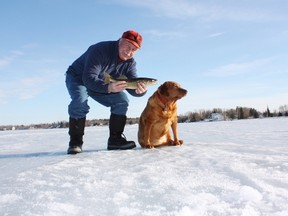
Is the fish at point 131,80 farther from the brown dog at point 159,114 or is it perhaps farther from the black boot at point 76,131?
the black boot at point 76,131

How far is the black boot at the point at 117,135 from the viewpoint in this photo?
4.52m

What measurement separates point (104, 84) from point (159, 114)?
0.84 metres

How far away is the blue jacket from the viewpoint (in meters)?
4.18

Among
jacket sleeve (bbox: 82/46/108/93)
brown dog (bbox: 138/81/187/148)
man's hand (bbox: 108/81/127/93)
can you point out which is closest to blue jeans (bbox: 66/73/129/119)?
jacket sleeve (bbox: 82/46/108/93)

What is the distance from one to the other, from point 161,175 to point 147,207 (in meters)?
0.72

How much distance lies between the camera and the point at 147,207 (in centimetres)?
155

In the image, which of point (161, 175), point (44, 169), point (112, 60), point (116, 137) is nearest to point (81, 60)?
point (112, 60)

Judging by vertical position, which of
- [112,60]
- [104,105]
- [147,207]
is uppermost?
[112,60]

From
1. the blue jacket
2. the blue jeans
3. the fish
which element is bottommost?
the blue jeans

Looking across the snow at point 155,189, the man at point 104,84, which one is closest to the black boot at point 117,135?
the man at point 104,84

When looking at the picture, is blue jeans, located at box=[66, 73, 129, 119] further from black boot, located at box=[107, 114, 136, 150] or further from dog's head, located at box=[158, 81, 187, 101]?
dog's head, located at box=[158, 81, 187, 101]

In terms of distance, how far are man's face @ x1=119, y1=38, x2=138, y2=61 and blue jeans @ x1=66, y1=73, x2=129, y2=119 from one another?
0.56 m

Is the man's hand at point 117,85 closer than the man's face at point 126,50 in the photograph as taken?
Yes

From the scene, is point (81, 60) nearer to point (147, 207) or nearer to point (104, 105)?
point (104, 105)
